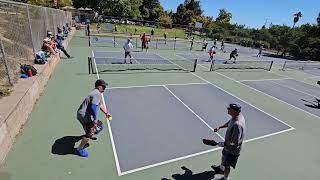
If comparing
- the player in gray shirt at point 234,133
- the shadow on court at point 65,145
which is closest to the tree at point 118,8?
the shadow on court at point 65,145

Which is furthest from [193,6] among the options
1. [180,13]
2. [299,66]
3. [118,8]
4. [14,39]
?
[14,39]

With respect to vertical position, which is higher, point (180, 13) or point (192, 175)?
point (180, 13)

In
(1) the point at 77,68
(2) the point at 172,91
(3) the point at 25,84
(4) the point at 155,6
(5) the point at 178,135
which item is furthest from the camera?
(4) the point at 155,6

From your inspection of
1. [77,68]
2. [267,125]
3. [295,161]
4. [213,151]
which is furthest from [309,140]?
[77,68]

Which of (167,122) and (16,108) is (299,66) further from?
(16,108)

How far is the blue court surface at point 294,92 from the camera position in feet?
40.6

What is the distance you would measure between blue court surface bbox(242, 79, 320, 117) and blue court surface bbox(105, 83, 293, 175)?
3.38m

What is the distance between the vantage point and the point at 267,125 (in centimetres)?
897

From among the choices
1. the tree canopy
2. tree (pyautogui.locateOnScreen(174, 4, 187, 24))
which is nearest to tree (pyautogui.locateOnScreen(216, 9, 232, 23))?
the tree canopy

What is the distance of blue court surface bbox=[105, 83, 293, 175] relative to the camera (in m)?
6.29

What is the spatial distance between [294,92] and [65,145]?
1455 centimetres

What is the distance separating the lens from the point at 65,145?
20.1 feet

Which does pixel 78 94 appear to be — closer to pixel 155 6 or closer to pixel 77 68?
pixel 77 68

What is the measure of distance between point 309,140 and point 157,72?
9.69 metres
